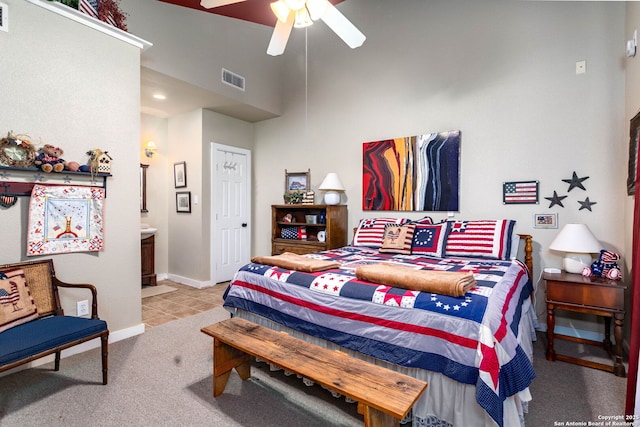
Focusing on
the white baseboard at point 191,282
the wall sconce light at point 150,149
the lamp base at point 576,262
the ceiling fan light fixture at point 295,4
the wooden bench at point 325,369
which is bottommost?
the white baseboard at point 191,282

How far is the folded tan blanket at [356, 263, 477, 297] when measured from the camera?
1628mm

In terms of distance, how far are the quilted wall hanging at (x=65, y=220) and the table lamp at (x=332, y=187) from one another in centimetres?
242

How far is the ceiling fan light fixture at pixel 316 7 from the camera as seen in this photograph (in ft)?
6.86

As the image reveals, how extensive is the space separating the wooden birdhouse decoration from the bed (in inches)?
57.9

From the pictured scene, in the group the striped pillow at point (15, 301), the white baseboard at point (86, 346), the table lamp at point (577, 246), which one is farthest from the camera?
the table lamp at point (577, 246)

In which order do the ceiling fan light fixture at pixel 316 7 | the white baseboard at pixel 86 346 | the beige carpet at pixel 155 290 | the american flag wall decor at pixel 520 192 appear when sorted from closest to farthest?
1. the ceiling fan light fixture at pixel 316 7
2. the white baseboard at pixel 86 346
3. the american flag wall decor at pixel 520 192
4. the beige carpet at pixel 155 290

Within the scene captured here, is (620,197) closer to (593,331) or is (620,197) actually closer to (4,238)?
(593,331)

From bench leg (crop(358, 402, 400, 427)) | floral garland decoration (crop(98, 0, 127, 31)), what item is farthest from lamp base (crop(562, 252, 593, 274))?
floral garland decoration (crop(98, 0, 127, 31))

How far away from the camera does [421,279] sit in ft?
5.73

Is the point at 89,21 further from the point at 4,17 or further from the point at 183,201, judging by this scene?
the point at 183,201

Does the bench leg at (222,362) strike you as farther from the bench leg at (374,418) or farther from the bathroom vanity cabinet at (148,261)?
the bathroom vanity cabinet at (148,261)

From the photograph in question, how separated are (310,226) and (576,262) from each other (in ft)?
9.98

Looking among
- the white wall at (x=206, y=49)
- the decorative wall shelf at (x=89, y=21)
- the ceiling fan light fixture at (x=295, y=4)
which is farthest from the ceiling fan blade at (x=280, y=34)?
the white wall at (x=206, y=49)

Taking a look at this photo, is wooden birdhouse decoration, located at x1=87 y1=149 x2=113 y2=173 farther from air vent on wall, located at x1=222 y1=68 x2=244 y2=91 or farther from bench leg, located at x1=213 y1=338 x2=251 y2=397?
air vent on wall, located at x1=222 y1=68 x2=244 y2=91
